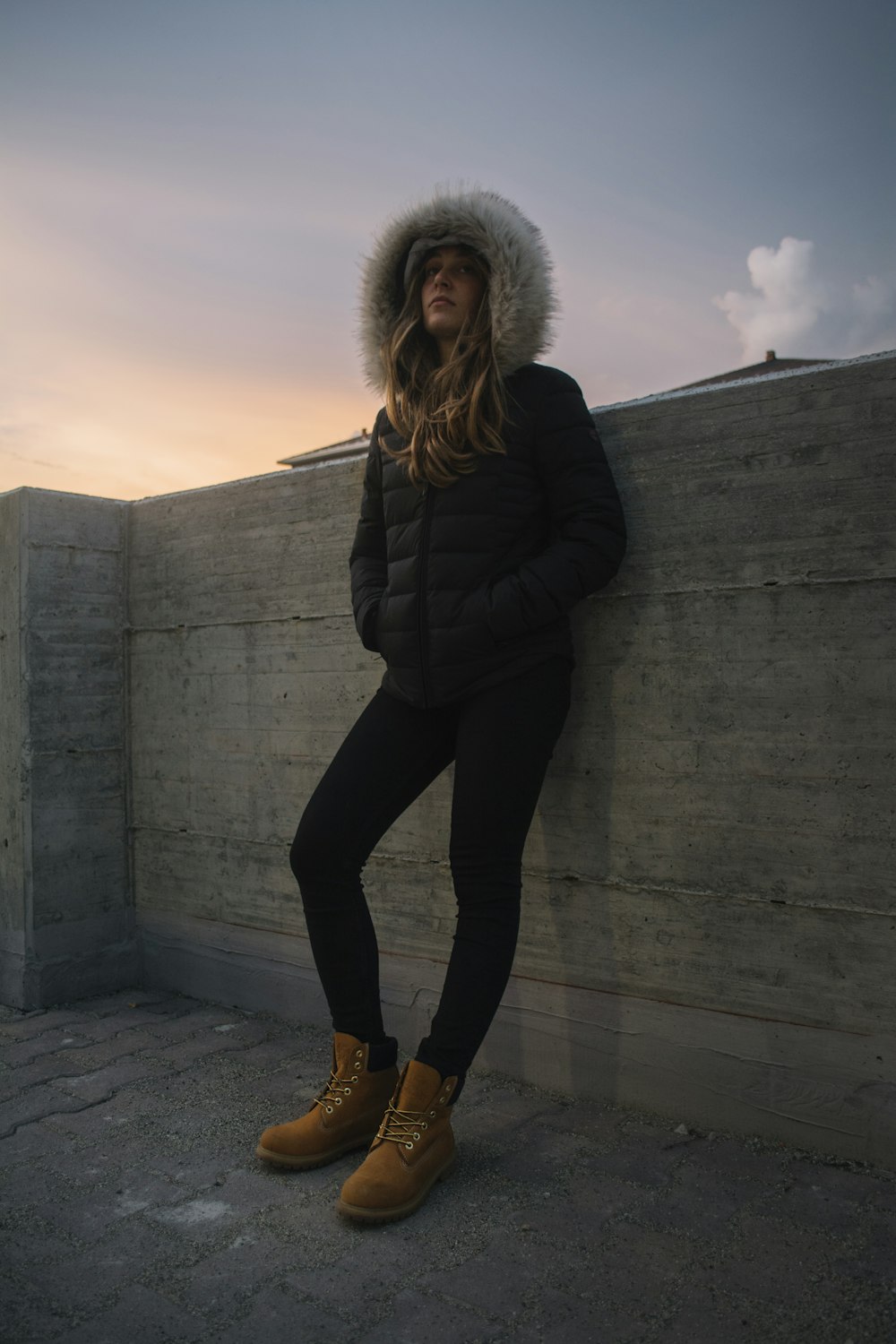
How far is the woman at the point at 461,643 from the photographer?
7.69 feet

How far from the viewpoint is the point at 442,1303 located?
5.99 feet

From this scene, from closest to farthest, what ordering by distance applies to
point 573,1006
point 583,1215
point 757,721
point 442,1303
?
point 442,1303 → point 583,1215 → point 757,721 → point 573,1006

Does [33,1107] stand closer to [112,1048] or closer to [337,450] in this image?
[112,1048]

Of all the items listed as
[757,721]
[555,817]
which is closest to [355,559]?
[555,817]

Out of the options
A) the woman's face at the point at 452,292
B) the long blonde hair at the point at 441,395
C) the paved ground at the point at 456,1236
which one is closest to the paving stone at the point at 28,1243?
the paved ground at the point at 456,1236

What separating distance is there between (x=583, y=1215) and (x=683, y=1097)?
1.79 ft

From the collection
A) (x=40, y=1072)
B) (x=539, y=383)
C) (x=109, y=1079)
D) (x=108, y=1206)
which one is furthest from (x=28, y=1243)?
(x=539, y=383)

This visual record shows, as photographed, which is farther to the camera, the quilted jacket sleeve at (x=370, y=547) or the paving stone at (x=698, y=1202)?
the quilted jacket sleeve at (x=370, y=547)

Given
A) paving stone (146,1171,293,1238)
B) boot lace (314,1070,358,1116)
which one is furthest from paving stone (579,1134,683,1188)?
paving stone (146,1171,293,1238)

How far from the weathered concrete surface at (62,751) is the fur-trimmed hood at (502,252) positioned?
172cm

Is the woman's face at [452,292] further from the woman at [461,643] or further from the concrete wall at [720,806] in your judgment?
the concrete wall at [720,806]

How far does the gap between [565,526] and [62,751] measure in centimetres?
232

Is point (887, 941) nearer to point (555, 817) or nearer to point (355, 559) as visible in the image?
point (555, 817)

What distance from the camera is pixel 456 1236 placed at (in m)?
2.06
